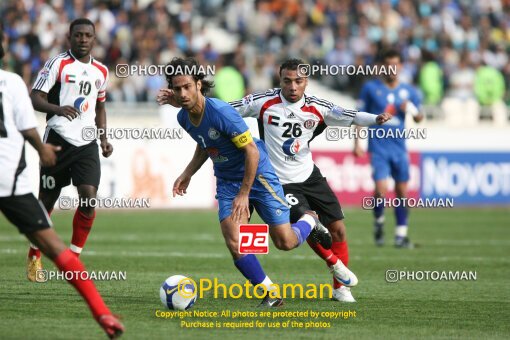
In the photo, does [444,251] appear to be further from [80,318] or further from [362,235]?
[80,318]

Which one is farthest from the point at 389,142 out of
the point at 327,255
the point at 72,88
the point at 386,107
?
the point at 72,88

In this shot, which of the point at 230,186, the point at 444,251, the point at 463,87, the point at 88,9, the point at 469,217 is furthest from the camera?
the point at 463,87

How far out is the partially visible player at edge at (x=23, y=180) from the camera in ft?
22.8

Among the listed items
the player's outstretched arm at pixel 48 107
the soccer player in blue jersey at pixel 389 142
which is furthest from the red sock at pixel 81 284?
the soccer player in blue jersey at pixel 389 142

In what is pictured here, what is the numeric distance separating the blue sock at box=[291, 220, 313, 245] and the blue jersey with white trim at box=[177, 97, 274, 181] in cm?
59

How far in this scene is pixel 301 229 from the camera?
9.24 m

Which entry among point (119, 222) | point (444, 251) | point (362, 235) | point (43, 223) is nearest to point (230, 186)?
point (43, 223)

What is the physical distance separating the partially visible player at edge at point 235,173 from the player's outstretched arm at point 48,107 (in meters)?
0.84

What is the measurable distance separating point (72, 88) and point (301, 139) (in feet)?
8.19

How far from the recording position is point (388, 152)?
15312mm

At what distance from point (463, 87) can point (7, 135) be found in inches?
786

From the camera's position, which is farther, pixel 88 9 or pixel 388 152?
pixel 88 9

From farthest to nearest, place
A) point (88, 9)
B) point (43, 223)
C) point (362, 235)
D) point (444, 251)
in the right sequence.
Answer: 1. point (88, 9)
2. point (362, 235)
3. point (444, 251)
4. point (43, 223)

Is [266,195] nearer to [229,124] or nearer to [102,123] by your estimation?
[229,124]
